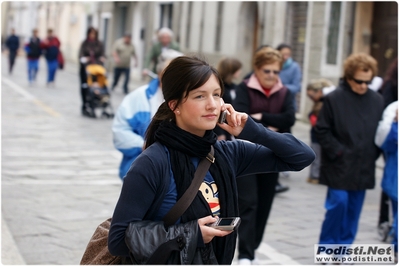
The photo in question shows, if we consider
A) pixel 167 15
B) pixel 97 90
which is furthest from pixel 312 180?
pixel 167 15

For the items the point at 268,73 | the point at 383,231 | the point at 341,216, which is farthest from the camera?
the point at 383,231

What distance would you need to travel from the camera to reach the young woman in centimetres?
251

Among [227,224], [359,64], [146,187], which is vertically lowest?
[227,224]

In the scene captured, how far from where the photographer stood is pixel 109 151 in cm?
1062

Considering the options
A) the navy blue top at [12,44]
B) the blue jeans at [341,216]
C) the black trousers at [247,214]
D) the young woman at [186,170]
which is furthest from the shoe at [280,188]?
the navy blue top at [12,44]

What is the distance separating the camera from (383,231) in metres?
6.26

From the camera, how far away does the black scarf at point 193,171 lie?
102 inches

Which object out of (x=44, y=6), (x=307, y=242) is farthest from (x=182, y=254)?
(x=44, y=6)

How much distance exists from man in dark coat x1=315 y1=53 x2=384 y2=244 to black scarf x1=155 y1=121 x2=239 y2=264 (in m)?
2.73

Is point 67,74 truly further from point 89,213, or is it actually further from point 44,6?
point 89,213

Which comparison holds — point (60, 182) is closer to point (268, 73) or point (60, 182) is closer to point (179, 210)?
point (268, 73)

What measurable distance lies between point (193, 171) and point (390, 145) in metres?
3.08

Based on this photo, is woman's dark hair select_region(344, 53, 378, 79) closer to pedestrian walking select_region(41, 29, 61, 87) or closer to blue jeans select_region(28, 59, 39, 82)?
pedestrian walking select_region(41, 29, 61, 87)

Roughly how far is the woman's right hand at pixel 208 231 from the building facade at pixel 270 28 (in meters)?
3.55
